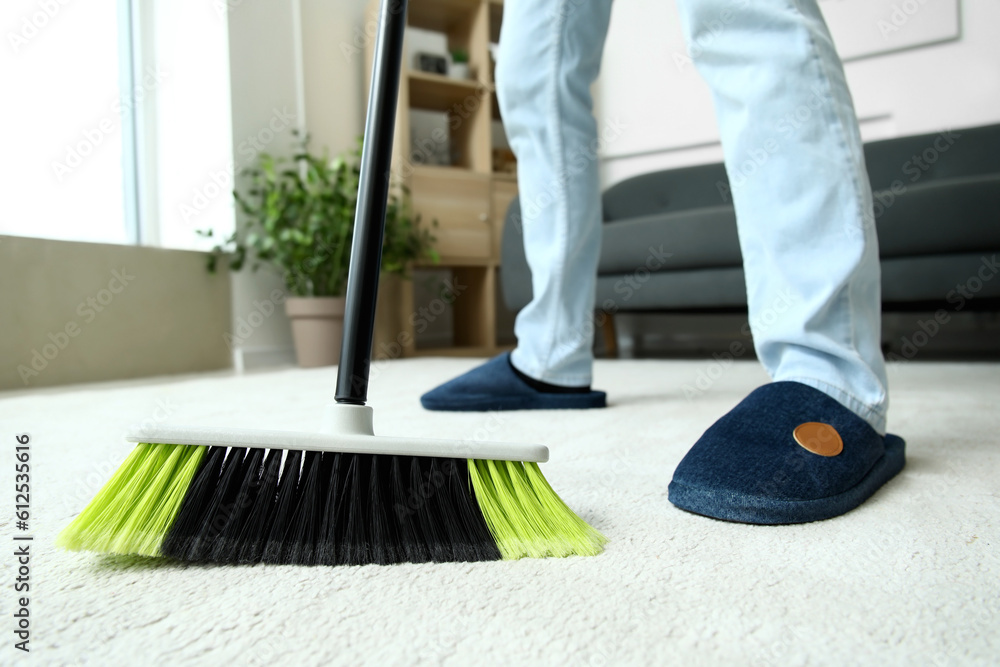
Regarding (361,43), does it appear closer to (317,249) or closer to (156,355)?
(317,249)

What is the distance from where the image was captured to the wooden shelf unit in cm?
265

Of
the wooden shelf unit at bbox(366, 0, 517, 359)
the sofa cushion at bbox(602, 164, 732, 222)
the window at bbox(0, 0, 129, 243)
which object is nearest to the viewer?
the window at bbox(0, 0, 129, 243)

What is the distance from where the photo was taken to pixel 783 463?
47 cm

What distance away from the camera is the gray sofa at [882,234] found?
5.41ft

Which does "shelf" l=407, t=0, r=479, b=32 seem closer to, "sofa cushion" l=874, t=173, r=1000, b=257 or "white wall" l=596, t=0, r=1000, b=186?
"white wall" l=596, t=0, r=1000, b=186

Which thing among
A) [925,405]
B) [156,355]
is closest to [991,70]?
[925,405]

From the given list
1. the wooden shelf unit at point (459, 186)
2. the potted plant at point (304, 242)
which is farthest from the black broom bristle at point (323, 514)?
the wooden shelf unit at point (459, 186)

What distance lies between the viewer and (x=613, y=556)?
39 cm

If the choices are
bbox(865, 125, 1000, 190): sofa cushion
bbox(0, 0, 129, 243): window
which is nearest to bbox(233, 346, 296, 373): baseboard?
bbox(0, 0, 129, 243): window

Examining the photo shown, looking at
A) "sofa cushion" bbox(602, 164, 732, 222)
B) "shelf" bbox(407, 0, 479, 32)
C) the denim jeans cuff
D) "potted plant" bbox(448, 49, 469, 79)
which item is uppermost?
"shelf" bbox(407, 0, 479, 32)

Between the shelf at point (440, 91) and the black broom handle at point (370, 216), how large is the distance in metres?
2.29

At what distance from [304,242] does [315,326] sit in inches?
11.1

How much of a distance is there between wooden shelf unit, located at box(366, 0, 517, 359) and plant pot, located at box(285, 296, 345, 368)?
14.7 inches

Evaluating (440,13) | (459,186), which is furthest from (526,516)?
(440,13)
